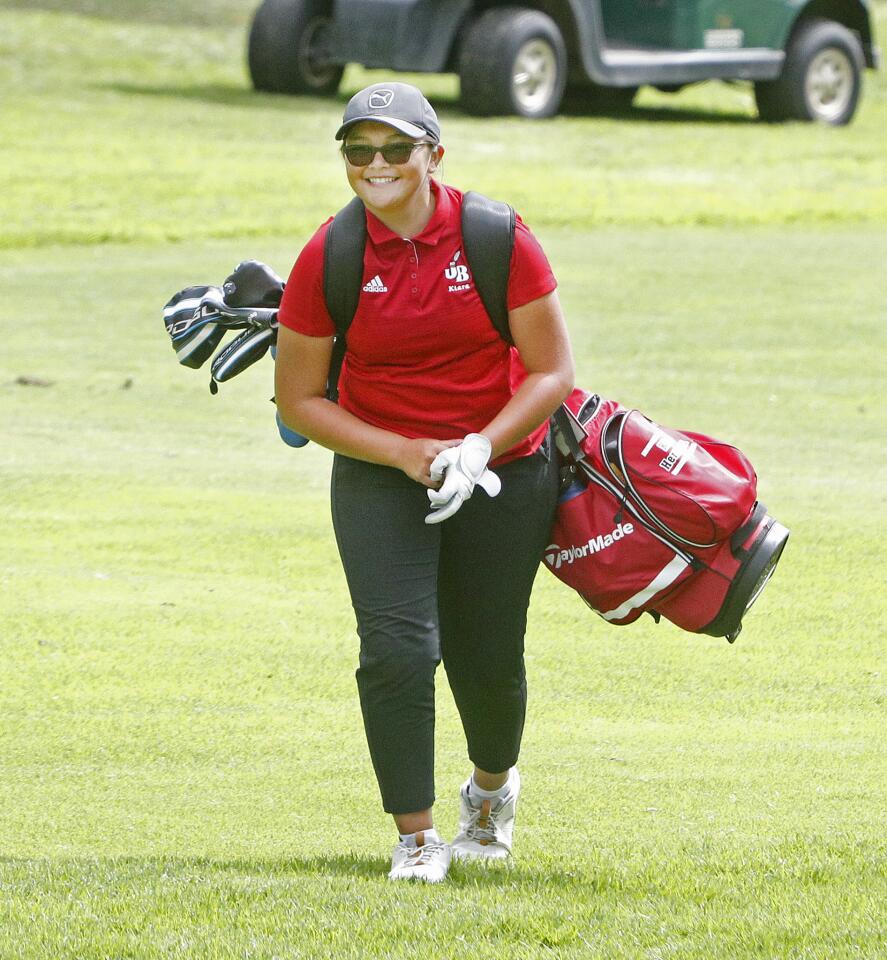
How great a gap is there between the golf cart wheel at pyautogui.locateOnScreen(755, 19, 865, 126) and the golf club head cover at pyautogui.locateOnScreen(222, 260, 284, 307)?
1837 centimetres

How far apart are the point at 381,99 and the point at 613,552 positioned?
111cm

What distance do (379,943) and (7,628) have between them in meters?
3.35

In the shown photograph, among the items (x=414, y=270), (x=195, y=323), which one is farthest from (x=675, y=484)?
(x=195, y=323)

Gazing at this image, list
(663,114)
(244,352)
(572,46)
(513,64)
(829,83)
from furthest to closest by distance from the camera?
(663,114)
(829,83)
(572,46)
(513,64)
(244,352)

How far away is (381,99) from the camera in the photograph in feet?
12.4

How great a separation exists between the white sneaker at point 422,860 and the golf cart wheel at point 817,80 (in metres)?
19.0

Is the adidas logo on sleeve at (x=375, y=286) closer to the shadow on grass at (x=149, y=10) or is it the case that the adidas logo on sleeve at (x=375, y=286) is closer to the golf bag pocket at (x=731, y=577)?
the golf bag pocket at (x=731, y=577)

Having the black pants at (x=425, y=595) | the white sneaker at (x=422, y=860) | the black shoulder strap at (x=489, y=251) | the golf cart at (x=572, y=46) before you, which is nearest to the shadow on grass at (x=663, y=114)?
the golf cart at (x=572, y=46)

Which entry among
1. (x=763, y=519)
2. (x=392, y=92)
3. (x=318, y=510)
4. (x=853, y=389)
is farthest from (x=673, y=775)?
(x=853, y=389)

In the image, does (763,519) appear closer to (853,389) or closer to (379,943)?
(379,943)

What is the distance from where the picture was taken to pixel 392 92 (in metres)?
3.78

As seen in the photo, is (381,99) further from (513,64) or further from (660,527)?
(513,64)

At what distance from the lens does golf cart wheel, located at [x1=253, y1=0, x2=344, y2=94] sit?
21094 mm

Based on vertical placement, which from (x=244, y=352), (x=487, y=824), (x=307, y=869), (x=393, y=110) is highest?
(x=393, y=110)
